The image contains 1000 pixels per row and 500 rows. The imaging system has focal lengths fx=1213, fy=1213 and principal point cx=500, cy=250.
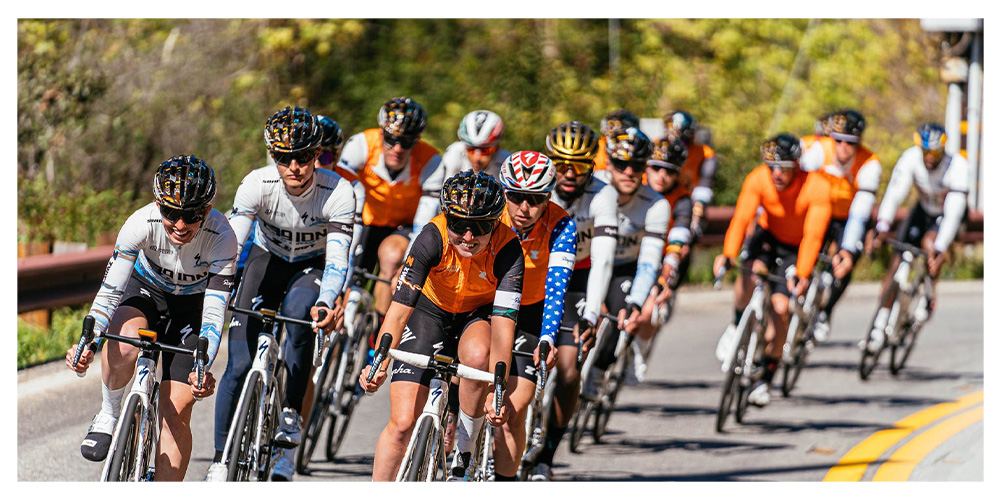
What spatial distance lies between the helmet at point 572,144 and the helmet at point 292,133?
4.89 ft

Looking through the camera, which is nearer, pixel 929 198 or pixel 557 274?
pixel 557 274

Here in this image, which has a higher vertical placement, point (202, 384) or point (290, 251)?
point (290, 251)

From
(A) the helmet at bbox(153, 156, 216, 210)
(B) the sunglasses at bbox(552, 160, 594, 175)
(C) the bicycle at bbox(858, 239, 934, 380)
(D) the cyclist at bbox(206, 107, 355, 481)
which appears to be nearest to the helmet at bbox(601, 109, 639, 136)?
A: (B) the sunglasses at bbox(552, 160, 594, 175)

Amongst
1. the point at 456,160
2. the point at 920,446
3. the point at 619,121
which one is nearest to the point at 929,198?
the point at 920,446

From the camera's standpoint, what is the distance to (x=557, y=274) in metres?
6.52

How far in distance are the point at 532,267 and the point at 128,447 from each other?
2.35 m

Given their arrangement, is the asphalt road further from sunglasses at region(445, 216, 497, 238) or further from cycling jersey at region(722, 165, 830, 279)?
sunglasses at region(445, 216, 497, 238)

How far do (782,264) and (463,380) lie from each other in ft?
17.2

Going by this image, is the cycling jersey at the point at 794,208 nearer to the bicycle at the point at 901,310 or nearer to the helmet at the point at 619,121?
the helmet at the point at 619,121

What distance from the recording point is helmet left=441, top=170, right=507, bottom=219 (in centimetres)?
568

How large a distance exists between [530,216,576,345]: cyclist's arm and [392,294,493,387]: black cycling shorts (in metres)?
0.33

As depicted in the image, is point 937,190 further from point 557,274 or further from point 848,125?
point 557,274

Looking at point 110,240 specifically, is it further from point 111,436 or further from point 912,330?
point 912,330

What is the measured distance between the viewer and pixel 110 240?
1143 centimetres
